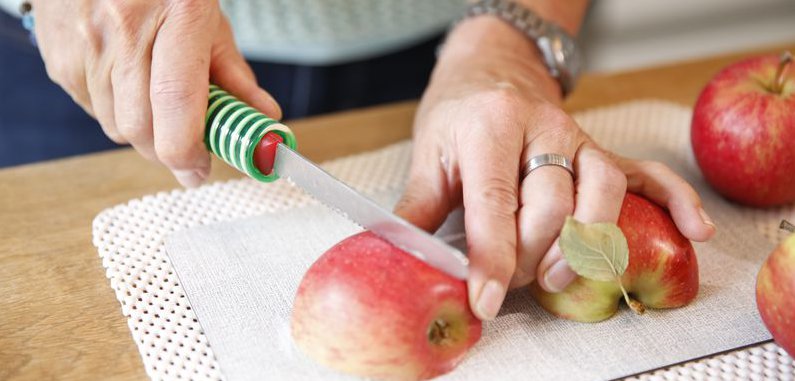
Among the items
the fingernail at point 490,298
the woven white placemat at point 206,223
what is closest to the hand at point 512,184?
the fingernail at point 490,298

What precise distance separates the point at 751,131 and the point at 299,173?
1.84 feet

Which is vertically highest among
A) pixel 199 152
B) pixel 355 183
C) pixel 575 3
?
pixel 575 3

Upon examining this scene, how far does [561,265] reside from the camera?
2.43 feet

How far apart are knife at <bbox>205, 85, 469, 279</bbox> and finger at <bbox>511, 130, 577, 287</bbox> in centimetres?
10

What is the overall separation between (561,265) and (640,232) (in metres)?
0.10

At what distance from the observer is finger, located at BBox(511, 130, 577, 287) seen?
2.50 ft

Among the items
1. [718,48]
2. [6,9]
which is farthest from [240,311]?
[718,48]

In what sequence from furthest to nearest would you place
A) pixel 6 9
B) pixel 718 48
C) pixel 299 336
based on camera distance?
pixel 718 48
pixel 6 9
pixel 299 336

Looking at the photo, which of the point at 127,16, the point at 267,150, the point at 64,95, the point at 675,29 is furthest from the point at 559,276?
the point at 675,29

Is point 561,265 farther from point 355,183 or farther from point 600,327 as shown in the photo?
point 355,183

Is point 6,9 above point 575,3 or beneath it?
beneath

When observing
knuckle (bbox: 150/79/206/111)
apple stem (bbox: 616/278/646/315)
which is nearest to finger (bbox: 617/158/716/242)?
apple stem (bbox: 616/278/646/315)

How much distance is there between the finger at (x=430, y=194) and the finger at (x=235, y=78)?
0.18 m

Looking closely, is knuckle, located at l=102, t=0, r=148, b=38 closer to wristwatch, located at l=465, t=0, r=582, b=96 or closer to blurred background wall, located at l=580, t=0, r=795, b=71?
wristwatch, located at l=465, t=0, r=582, b=96
